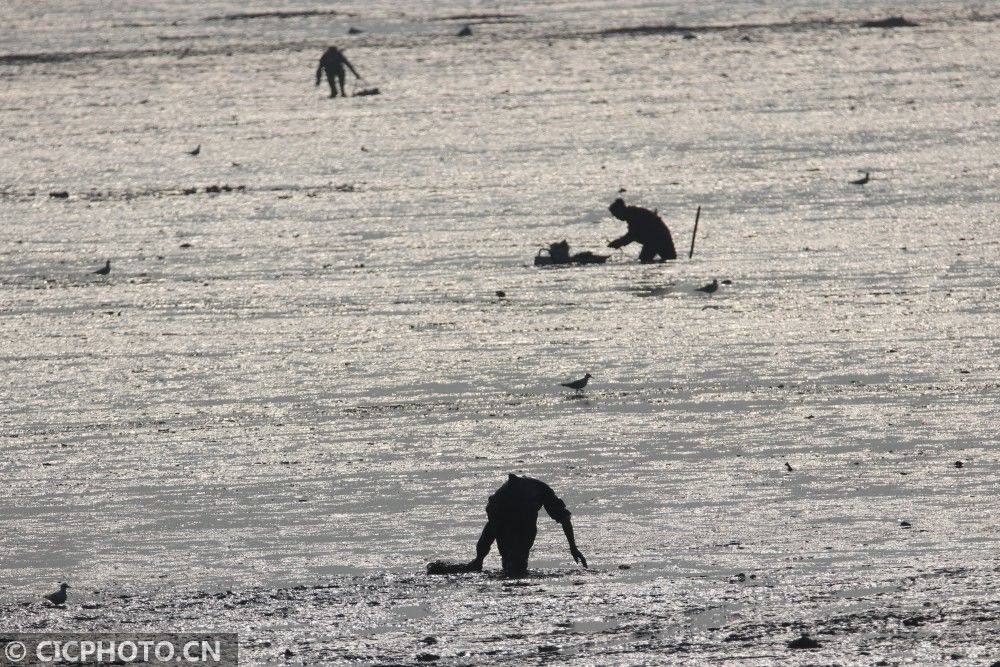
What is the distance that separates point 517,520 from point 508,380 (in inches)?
324

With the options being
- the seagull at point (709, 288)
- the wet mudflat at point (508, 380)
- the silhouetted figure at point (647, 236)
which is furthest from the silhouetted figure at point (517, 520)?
the silhouetted figure at point (647, 236)

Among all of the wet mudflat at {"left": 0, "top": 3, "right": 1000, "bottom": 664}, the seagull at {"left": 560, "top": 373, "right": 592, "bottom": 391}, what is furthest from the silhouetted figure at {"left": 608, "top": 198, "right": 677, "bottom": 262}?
the seagull at {"left": 560, "top": 373, "right": 592, "bottom": 391}

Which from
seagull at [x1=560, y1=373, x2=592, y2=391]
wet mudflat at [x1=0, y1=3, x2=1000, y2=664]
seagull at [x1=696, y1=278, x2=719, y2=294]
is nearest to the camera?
wet mudflat at [x1=0, y1=3, x2=1000, y2=664]

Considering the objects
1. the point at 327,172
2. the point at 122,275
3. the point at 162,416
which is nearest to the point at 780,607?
the point at 162,416

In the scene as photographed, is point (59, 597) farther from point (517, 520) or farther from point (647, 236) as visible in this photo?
point (647, 236)

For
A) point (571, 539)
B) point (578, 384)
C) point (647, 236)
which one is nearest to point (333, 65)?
point (647, 236)

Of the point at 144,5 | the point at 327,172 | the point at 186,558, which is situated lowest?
the point at 186,558

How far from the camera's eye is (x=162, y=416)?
2403 centimetres

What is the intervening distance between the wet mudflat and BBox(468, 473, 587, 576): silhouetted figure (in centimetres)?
31

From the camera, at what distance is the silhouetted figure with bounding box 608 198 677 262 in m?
32.8

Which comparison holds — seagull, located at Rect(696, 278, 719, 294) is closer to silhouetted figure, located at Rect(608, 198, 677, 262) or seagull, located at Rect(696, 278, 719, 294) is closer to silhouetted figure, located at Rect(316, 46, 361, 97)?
silhouetted figure, located at Rect(608, 198, 677, 262)

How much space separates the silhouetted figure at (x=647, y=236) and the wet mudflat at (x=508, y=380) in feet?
1.41

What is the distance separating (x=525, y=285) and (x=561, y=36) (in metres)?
48.6

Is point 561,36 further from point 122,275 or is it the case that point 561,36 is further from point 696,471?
point 696,471
